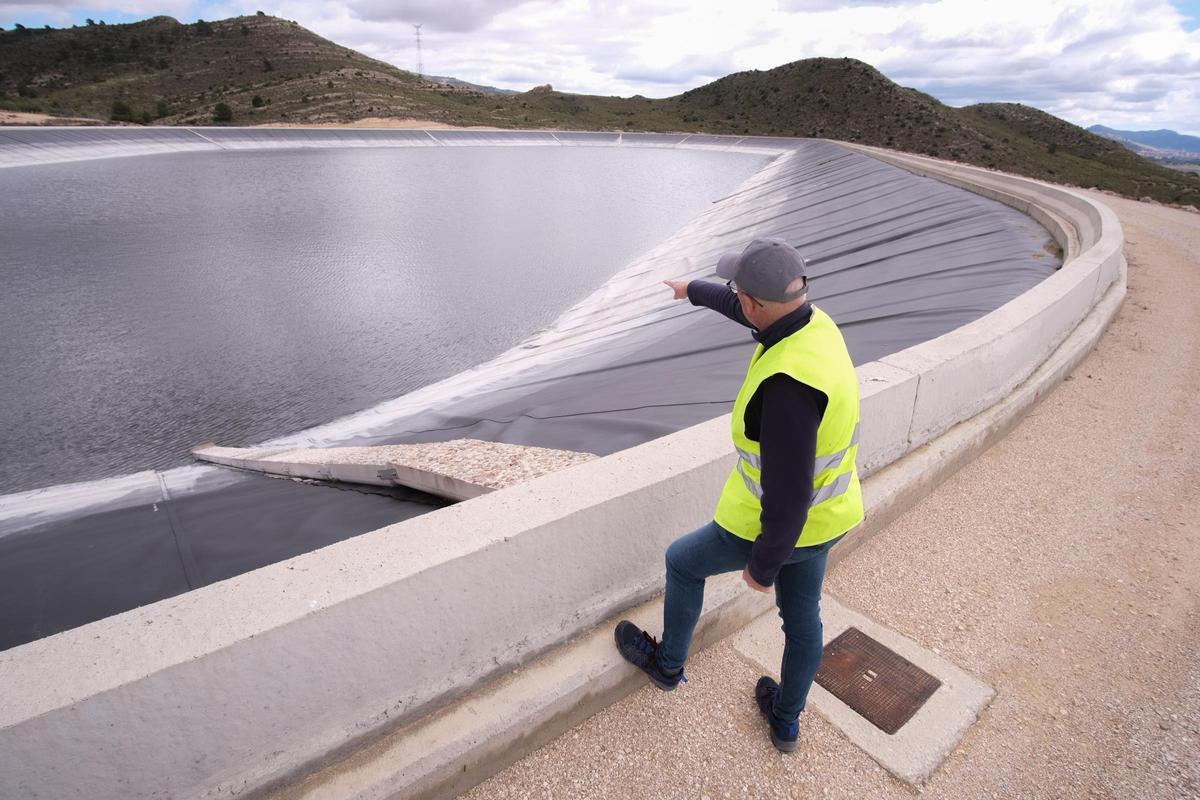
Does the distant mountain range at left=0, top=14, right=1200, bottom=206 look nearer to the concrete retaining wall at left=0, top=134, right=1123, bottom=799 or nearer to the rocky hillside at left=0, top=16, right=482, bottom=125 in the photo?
the rocky hillside at left=0, top=16, right=482, bottom=125

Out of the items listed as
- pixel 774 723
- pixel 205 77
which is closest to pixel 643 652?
pixel 774 723

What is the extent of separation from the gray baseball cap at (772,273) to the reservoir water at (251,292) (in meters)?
6.68

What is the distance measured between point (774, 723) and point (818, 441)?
105cm

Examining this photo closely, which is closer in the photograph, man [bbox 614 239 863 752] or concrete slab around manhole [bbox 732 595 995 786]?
man [bbox 614 239 863 752]

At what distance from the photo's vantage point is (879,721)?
2303 millimetres

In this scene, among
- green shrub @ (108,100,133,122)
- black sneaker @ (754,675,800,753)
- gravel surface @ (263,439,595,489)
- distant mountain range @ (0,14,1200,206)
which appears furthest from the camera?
distant mountain range @ (0,14,1200,206)

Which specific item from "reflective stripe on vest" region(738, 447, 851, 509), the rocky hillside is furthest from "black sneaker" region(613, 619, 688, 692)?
the rocky hillside

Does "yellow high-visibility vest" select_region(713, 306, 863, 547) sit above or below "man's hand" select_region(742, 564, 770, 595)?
above

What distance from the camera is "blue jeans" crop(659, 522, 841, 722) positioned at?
204 centimetres

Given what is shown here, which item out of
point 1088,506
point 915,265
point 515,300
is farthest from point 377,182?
point 1088,506

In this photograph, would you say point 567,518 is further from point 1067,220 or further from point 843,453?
point 1067,220

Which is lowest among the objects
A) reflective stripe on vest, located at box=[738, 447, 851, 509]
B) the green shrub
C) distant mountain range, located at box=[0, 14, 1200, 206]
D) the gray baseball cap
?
reflective stripe on vest, located at box=[738, 447, 851, 509]

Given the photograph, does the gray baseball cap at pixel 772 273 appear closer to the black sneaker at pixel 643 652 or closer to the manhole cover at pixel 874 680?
the black sneaker at pixel 643 652

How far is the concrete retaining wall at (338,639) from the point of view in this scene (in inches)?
60.1
